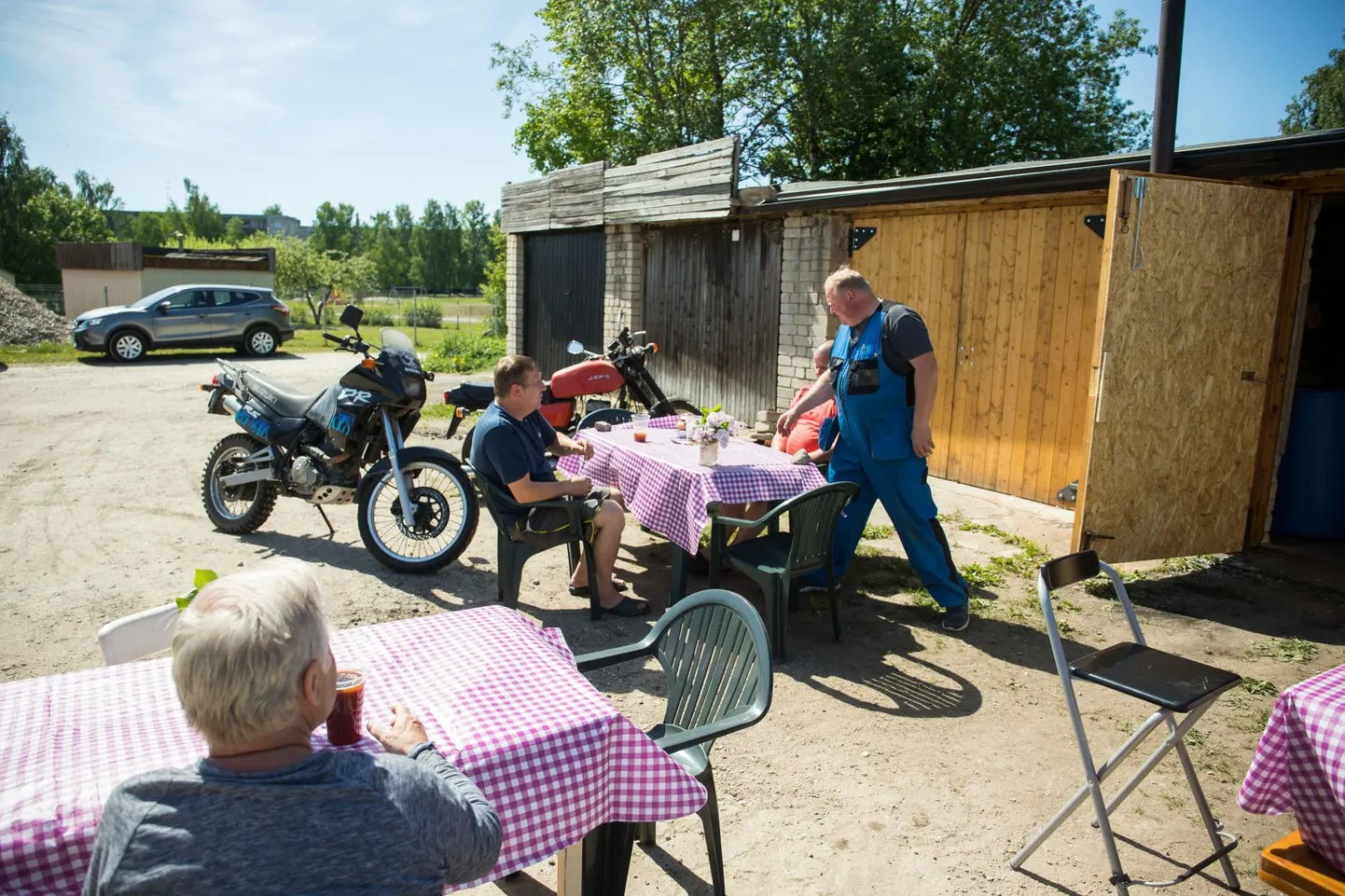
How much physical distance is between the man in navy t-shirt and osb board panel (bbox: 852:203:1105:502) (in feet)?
12.2


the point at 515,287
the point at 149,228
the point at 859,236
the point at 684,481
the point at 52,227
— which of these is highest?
the point at 149,228

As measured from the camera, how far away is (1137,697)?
9.07 ft

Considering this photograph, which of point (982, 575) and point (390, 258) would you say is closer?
point (982, 575)

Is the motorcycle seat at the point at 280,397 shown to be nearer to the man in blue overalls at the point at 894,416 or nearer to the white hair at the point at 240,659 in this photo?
the man in blue overalls at the point at 894,416

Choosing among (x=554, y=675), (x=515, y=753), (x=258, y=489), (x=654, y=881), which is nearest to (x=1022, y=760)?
(x=654, y=881)

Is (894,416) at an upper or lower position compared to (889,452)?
upper

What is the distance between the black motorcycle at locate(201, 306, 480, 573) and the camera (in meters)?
5.57

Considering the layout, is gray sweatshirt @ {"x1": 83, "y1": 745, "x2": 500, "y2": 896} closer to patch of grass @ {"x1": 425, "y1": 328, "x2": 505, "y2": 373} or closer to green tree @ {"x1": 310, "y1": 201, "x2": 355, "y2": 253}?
patch of grass @ {"x1": 425, "y1": 328, "x2": 505, "y2": 373}

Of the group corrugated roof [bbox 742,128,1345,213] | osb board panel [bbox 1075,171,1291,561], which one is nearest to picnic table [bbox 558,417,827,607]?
osb board panel [bbox 1075,171,1291,561]

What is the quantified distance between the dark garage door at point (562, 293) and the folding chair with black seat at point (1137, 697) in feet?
34.0

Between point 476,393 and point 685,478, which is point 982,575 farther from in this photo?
point 476,393

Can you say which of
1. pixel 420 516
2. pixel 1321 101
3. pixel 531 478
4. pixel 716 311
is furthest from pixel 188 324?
pixel 1321 101

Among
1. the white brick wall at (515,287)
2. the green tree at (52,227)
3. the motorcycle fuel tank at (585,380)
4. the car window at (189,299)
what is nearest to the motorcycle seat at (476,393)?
the motorcycle fuel tank at (585,380)

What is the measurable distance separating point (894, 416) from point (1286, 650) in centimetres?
231
